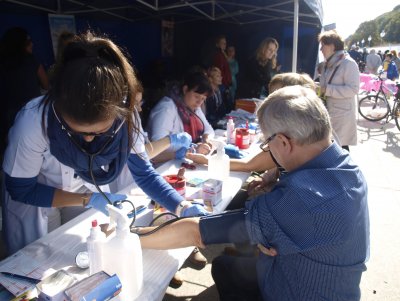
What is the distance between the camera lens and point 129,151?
1430mm

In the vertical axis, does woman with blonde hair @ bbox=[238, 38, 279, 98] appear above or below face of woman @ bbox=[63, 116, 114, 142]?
above

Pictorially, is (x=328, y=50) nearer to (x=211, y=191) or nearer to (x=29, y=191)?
(x=211, y=191)

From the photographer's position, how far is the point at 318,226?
994 mm

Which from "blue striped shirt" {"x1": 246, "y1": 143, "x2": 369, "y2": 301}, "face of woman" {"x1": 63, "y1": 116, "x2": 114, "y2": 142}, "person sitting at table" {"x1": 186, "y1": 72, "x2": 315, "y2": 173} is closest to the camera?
"blue striped shirt" {"x1": 246, "y1": 143, "x2": 369, "y2": 301}

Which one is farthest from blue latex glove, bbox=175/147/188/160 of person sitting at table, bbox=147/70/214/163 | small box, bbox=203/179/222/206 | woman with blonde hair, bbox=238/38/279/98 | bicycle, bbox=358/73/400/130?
bicycle, bbox=358/73/400/130

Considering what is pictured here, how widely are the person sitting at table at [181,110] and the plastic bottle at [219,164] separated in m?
0.43

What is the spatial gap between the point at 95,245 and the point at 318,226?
0.64 m

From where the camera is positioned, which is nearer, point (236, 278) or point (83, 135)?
point (83, 135)

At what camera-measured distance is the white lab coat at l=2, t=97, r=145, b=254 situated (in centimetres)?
125

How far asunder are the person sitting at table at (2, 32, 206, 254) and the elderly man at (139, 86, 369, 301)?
0.35 metres

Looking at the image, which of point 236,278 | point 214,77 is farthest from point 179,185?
point 214,77

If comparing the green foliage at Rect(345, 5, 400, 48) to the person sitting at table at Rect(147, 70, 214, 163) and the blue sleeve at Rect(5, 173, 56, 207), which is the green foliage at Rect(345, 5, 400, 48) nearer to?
the person sitting at table at Rect(147, 70, 214, 163)

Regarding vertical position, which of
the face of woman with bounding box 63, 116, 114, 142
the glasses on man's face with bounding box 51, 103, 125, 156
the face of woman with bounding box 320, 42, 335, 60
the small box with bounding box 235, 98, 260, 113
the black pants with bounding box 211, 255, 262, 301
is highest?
the face of woman with bounding box 320, 42, 335, 60

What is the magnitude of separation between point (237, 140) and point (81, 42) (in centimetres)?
176
